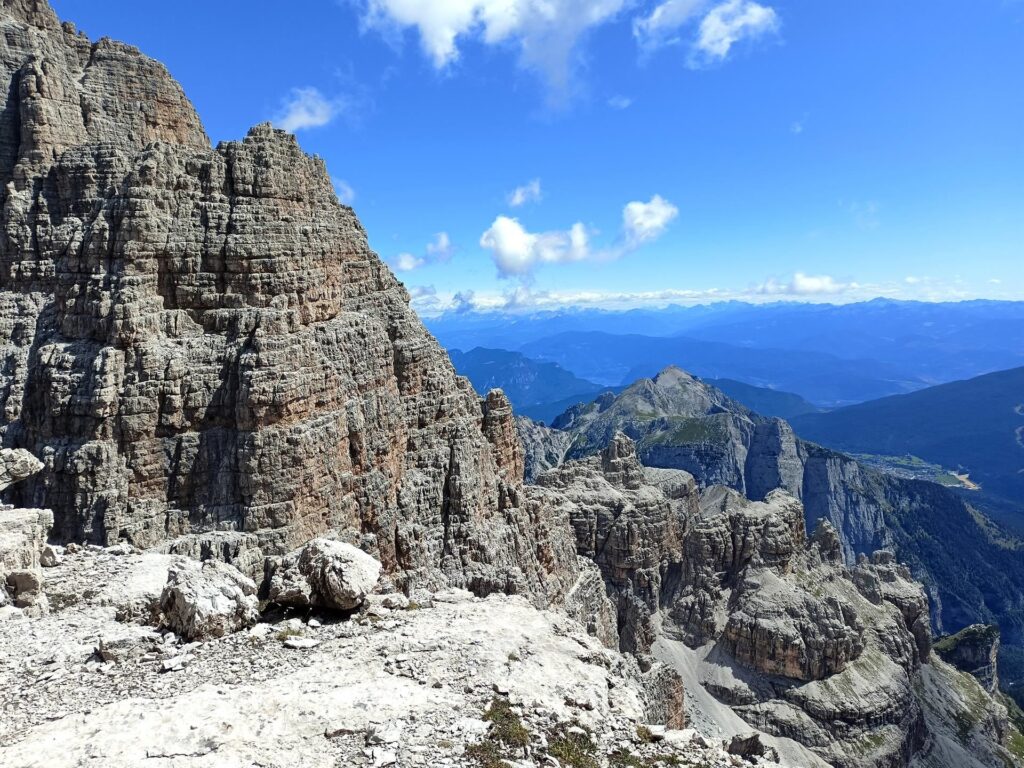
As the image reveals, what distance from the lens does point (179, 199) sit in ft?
98.5

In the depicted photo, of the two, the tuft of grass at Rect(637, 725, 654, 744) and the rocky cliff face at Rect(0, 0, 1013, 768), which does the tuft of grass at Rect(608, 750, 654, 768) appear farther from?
the tuft of grass at Rect(637, 725, 654, 744)

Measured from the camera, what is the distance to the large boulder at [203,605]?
1597 cm

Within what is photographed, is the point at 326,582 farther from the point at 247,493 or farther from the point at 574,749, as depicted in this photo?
the point at 247,493

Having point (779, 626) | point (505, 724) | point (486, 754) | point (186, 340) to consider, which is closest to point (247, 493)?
point (186, 340)

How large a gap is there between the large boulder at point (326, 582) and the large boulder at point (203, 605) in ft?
3.22

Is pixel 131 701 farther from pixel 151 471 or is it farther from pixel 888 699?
pixel 888 699

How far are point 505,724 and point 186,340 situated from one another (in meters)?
23.5

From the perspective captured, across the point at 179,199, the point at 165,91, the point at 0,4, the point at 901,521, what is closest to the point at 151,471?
the point at 179,199

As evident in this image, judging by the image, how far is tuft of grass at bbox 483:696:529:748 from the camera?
13.4m

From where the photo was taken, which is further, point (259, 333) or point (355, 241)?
point (355, 241)

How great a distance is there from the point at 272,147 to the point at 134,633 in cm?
2507

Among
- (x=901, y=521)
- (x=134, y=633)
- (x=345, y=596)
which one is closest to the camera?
(x=134, y=633)

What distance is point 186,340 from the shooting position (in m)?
29.3

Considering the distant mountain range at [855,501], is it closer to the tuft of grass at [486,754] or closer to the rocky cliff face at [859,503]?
the rocky cliff face at [859,503]
